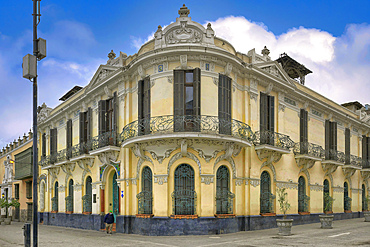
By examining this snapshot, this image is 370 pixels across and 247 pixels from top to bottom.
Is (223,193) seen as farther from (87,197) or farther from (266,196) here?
(87,197)

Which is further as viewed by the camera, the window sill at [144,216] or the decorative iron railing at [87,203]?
the decorative iron railing at [87,203]

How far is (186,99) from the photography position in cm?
1811

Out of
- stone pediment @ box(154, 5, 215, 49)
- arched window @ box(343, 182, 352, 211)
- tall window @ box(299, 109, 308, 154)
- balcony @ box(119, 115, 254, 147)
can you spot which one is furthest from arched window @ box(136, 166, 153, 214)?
arched window @ box(343, 182, 352, 211)

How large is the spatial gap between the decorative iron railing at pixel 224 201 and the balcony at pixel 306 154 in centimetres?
684

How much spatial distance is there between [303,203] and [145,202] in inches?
428

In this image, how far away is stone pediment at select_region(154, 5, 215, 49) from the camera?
719 inches

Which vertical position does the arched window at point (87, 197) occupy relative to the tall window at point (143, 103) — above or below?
below

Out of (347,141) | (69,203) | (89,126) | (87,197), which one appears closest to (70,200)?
(69,203)

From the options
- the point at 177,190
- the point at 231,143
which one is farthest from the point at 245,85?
the point at 177,190

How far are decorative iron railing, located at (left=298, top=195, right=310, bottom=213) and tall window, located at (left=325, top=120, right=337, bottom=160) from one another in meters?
3.91

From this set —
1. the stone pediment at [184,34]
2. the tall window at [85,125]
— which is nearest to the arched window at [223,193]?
the stone pediment at [184,34]

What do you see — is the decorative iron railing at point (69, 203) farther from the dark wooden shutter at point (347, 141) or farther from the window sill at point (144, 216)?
the dark wooden shutter at point (347, 141)

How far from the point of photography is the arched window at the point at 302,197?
78.9 feet

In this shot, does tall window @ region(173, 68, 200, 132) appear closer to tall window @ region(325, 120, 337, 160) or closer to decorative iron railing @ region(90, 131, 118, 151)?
decorative iron railing @ region(90, 131, 118, 151)
